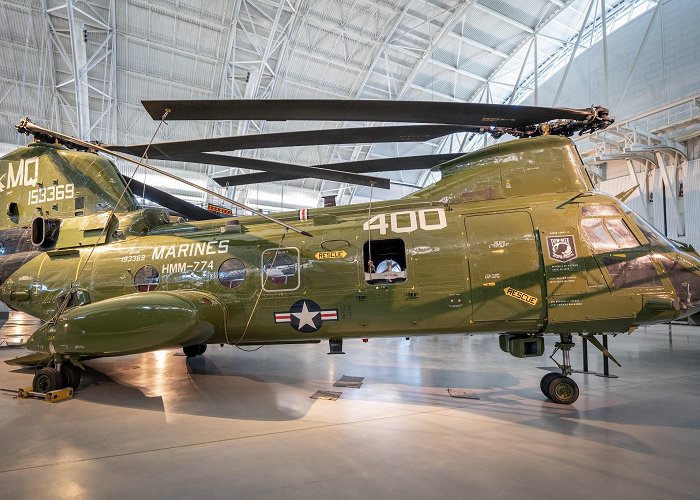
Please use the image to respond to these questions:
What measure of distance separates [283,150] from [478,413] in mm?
27178

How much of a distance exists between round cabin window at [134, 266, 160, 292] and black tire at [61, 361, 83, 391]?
5.82ft

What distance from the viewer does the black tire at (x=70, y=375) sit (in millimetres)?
6891

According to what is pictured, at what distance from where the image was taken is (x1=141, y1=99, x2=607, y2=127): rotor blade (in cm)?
512

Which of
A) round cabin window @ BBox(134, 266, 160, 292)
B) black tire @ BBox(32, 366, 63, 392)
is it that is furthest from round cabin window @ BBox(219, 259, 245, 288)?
black tire @ BBox(32, 366, 63, 392)

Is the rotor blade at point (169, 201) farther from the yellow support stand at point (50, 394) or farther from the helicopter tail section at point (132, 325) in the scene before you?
the yellow support stand at point (50, 394)

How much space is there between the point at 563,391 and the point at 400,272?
3.13 m

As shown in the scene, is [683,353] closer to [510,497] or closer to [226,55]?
[510,497]

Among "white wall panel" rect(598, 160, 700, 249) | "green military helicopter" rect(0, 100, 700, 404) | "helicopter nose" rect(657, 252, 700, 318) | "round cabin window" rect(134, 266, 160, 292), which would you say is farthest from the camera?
"white wall panel" rect(598, 160, 700, 249)

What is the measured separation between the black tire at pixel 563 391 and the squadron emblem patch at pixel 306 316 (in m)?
3.61

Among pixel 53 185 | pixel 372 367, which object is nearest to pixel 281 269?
pixel 372 367

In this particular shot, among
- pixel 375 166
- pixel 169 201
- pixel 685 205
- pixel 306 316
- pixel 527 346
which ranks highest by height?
pixel 685 205

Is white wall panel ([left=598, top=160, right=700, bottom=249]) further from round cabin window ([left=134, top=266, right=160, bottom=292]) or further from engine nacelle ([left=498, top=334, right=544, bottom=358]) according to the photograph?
round cabin window ([left=134, top=266, right=160, bottom=292])

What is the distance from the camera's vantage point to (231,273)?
22.7 feet

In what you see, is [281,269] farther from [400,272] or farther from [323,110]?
[323,110]
